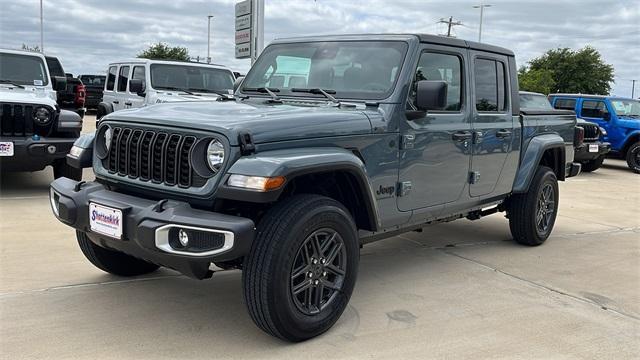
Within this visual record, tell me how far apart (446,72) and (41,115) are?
5.11m

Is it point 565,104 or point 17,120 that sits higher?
point 565,104

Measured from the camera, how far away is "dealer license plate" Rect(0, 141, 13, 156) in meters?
6.81

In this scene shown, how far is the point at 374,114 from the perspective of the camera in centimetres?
389

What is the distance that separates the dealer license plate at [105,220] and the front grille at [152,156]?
11.8 inches

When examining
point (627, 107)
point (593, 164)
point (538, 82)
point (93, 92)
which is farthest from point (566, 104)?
point (538, 82)

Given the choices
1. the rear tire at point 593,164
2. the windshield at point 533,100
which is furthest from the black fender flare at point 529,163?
the rear tire at point 593,164

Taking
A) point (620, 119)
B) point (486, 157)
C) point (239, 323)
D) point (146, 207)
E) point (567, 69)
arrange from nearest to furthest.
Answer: point (146, 207), point (239, 323), point (486, 157), point (620, 119), point (567, 69)

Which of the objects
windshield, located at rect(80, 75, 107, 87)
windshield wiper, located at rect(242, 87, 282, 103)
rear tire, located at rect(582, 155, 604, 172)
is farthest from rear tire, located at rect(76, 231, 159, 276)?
windshield, located at rect(80, 75, 107, 87)

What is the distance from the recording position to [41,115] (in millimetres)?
7164

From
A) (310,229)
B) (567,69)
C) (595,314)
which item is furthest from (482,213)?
(567,69)

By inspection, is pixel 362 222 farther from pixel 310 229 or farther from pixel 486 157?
pixel 486 157

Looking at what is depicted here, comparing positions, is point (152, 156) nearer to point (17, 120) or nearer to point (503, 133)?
point (503, 133)

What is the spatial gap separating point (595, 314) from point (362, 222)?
178 cm

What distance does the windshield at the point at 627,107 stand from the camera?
14.4m
